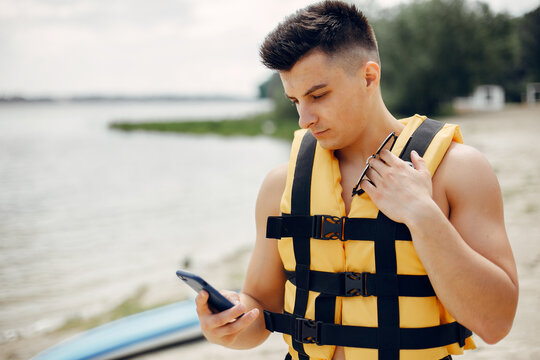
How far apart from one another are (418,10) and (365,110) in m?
37.7

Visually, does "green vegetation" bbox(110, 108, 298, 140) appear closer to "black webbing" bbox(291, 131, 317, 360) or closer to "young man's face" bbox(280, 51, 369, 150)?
"black webbing" bbox(291, 131, 317, 360)

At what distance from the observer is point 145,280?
7812 millimetres

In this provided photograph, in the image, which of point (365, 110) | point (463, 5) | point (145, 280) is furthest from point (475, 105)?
point (365, 110)

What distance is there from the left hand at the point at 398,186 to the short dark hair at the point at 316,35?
19.3 inches

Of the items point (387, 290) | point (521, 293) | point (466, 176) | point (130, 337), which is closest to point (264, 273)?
point (387, 290)

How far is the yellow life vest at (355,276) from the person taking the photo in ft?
5.66

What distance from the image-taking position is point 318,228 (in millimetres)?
1851

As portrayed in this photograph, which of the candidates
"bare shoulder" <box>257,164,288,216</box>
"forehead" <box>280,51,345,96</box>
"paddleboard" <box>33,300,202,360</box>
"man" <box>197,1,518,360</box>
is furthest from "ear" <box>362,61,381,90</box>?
"paddleboard" <box>33,300,202,360</box>

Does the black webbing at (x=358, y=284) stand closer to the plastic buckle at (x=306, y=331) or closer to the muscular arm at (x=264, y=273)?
the plastic buckle at (x=306, y=331)

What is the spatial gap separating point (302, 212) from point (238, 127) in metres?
47.6

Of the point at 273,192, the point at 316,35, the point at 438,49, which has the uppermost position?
the point at 438,49

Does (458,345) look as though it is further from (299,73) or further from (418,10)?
(418,10)

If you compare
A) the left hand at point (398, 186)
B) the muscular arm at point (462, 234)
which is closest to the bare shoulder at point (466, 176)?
the muscular arm at point (462, 234)

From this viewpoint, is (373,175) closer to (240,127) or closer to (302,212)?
(302,212)
